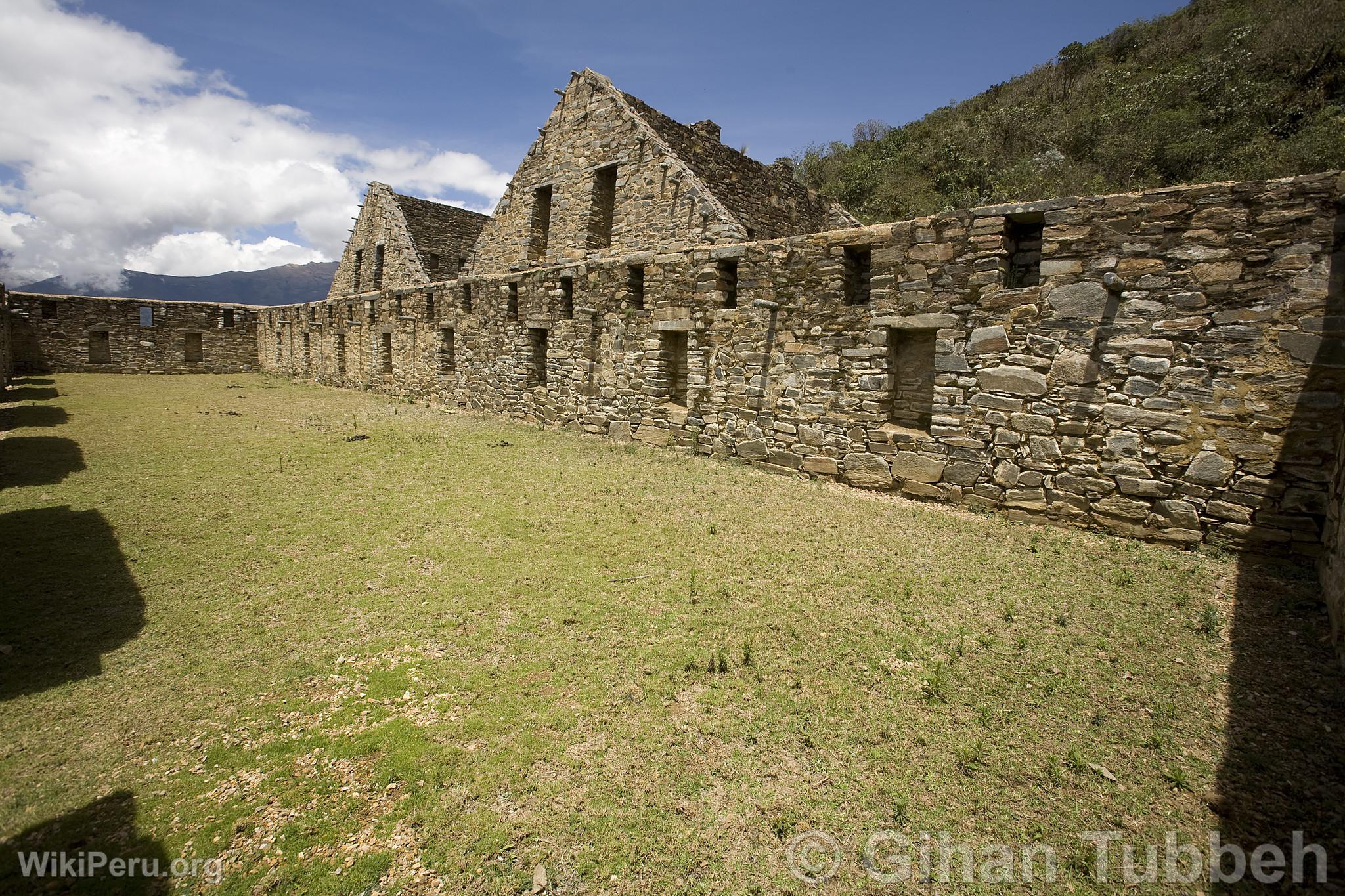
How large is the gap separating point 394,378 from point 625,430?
11462 mm

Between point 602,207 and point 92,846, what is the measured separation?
55.5 feet

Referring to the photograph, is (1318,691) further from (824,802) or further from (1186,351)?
(1186,351)

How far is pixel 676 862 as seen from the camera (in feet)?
8.84

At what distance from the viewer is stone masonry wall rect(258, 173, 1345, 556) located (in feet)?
17.8

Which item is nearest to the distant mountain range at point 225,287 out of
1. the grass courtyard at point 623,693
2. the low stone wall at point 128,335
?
the low stone wall at point 128,335

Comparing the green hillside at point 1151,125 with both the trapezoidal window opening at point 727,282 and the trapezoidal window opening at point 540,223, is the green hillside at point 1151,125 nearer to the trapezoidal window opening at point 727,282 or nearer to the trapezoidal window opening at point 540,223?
the trapezoidal window opening at point 540,223

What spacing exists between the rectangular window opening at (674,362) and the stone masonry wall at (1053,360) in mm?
84

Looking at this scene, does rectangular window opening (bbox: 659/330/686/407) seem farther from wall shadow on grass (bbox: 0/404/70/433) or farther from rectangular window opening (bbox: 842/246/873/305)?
wall shadow on grass (bbox: 0/404/70/433)

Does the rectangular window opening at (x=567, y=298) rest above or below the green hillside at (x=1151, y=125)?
below

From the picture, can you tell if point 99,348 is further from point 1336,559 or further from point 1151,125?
point 1151,125

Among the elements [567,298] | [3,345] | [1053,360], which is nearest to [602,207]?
[567,298]

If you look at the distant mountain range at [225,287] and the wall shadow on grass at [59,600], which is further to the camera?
the distant mountain range at [225,287]

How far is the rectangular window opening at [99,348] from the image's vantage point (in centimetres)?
Result: 2552

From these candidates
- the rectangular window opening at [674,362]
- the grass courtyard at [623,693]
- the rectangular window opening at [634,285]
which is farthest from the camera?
the rectangular window opening at [634,285]
